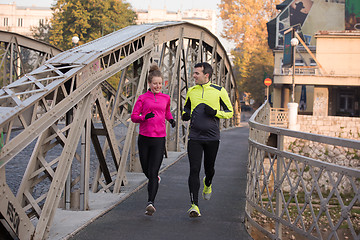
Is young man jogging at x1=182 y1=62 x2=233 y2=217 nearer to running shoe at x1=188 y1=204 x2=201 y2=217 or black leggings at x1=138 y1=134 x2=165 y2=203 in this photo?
running shoe at x1=188 y1=204 x2=201 y2=217

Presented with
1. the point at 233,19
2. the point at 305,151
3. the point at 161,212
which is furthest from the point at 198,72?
the point at 233,19

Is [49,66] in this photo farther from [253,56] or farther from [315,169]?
[253,56]

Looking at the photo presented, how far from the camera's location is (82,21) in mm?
48156

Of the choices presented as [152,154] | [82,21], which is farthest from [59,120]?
[82,21]

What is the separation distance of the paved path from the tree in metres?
40.6

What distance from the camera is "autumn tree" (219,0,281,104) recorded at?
5938 cm

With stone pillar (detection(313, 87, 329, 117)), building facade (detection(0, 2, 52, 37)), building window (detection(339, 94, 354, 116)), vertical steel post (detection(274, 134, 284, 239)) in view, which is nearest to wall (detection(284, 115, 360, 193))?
stone pillar (detection(313, 87, 329, 117))

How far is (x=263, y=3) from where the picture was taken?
7044 cm

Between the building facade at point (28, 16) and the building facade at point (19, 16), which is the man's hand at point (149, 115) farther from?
the building facade at point (19, 16)

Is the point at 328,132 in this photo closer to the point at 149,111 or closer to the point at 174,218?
the point at 149,111

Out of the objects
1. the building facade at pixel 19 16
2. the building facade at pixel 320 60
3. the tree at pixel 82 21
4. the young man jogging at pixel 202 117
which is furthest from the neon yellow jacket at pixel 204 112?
the building facade at pixel 19 16

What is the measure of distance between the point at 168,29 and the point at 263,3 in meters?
61.7

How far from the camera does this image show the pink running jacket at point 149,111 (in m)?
6.86

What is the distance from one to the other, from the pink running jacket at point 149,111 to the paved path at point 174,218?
105cm
